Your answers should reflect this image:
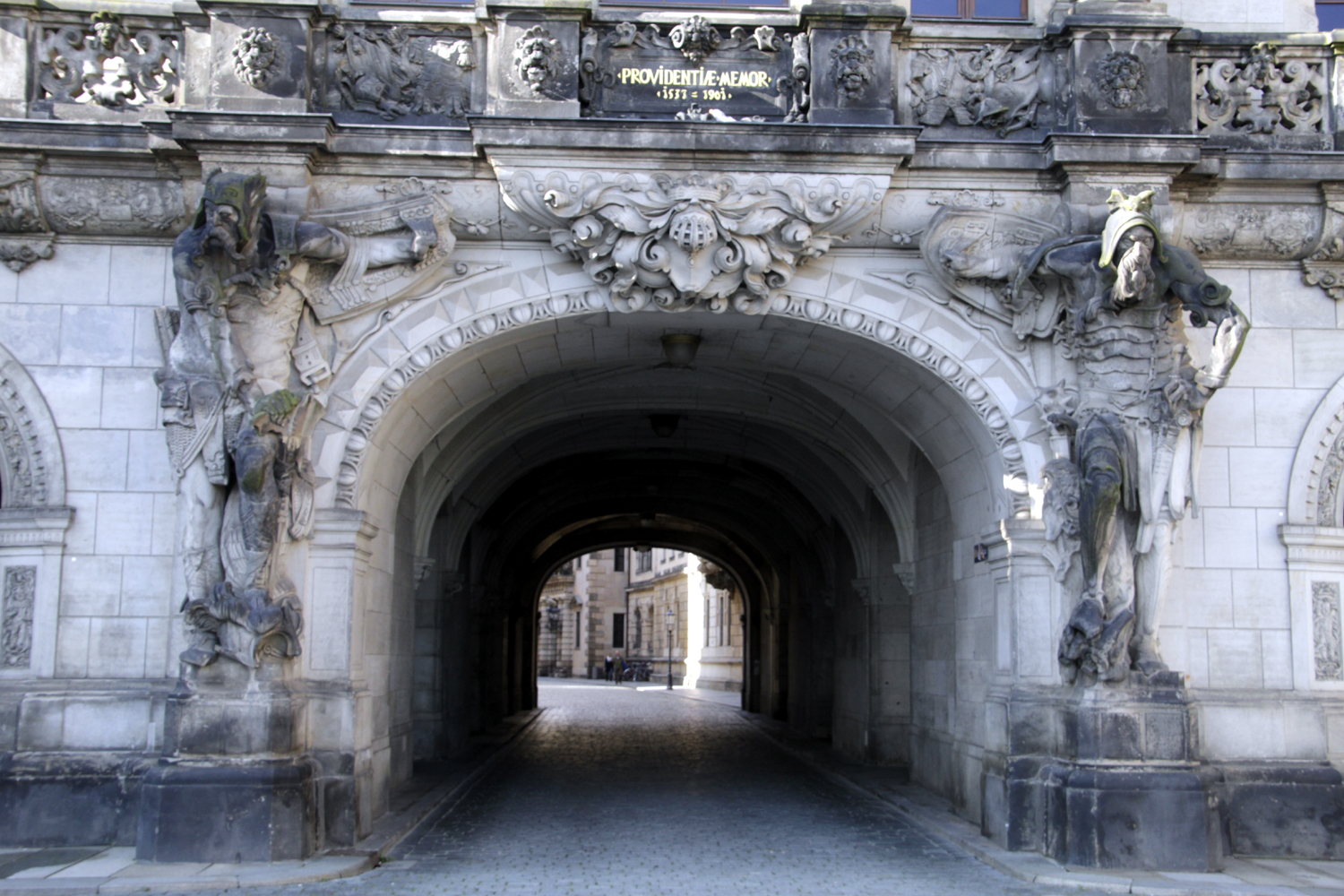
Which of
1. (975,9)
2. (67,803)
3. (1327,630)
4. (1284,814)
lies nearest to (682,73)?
(975,9)

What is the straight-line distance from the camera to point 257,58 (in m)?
9.20

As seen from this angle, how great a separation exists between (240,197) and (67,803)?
14.8ft

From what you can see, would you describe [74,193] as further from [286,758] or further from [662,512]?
[662,512]

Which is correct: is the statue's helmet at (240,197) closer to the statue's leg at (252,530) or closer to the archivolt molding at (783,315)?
the statue's leg at (252,530)

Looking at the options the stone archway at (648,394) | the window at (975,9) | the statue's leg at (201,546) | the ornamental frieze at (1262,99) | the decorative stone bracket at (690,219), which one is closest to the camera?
the statue's leg at (201,546)

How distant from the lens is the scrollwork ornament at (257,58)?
30.2 feet

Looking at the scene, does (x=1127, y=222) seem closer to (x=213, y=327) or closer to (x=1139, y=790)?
(x=1139, y=790)

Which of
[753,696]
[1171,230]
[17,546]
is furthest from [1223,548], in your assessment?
[753,696]

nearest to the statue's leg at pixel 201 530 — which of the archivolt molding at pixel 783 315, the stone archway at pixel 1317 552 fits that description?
the archivolt molding at pixel 783 315

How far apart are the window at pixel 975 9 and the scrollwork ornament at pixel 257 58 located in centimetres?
506

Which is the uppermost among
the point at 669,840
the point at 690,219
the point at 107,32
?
the point at 107,32

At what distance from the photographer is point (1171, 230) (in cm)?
940

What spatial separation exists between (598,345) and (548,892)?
193 inches

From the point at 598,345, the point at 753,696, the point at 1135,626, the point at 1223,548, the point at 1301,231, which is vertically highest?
the point at 1301,231
